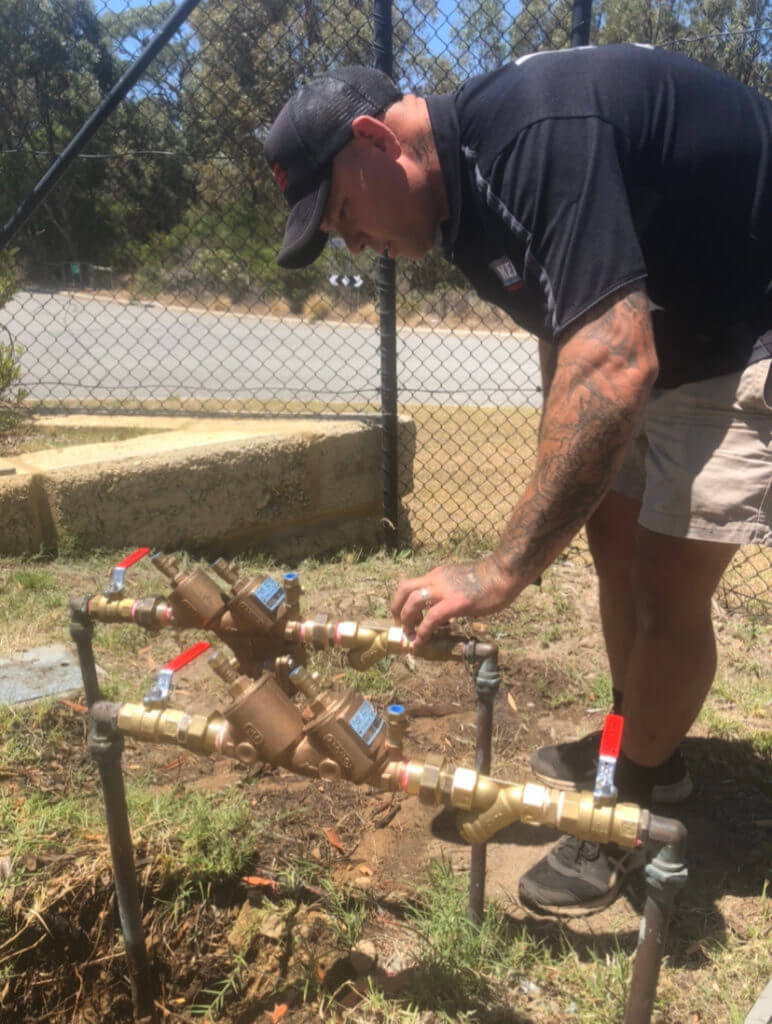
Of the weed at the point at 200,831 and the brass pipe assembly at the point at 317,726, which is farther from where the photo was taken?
the weed at the point at 200,831

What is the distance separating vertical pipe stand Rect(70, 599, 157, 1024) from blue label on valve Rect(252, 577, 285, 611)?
1.22 feet

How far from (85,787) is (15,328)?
1191 cm

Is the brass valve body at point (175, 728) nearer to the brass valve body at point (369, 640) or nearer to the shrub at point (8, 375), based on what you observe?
the brass valve body at point (369, 640)

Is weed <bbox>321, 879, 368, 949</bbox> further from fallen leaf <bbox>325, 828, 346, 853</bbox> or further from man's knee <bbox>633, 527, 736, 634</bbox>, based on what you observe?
man's knee <bbox>633, 527, 736, 634</bbox>

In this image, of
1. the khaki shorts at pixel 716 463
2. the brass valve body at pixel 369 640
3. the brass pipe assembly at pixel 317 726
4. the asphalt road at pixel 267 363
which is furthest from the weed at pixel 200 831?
the asphalt road at pixel 267 363

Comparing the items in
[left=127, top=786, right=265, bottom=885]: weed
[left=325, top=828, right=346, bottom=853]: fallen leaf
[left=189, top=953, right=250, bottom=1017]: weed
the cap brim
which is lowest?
[left=189, top=953, right=250, bottom=1017]: weed

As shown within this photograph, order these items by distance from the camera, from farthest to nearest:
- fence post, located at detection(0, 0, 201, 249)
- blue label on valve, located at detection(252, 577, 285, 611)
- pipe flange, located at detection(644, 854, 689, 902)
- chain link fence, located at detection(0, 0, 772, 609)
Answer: chain link fence, located at detection(0, 0, 772, 609)
fence post, located at detection(0, 0, 201, 249)
blue label on valve, located at detection(252, 577, 285, 611)
pipe flange, located at detection(644, 854, 689, 902)

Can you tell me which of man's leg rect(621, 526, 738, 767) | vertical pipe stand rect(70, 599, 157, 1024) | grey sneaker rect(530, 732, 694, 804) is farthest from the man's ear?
grey sneaker rect(530, 732, 694, 804)

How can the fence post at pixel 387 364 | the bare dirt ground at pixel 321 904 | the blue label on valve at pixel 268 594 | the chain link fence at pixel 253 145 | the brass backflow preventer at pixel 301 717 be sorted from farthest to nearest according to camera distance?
the chain link fence at pixel 253 145 < the fence post at pixel 387 364 < the bare dirt ground at pixel 321 904 < the blue label on valve at pixel 268 594 < the brass backflow preventer at pixel 301 717

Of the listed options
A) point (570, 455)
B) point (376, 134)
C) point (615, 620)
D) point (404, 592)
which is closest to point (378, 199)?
point (376, 134)

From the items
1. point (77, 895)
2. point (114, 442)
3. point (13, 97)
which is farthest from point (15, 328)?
point (77, 895)

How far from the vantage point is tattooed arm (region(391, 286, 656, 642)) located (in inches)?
56.6

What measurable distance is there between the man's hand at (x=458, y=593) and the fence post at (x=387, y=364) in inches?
94.4

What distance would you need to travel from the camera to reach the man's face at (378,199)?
166 centimetres
